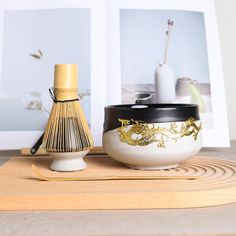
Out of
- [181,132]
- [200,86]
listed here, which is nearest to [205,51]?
[200,86]

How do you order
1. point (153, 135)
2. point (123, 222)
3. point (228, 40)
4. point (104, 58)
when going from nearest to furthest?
point (123, 222) < point (153, 135) < point (104, 58) < point (228, 40)

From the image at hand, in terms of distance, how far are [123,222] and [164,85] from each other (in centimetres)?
39

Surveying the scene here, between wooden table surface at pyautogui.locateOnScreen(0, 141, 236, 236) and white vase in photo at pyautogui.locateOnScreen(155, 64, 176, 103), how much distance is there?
32cm

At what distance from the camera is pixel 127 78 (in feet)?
2.12

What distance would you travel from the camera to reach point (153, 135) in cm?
42

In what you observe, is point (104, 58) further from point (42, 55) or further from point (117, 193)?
point (117, 193)

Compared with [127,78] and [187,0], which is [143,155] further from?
[187,0]

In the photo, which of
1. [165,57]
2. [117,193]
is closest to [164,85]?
[165,57]

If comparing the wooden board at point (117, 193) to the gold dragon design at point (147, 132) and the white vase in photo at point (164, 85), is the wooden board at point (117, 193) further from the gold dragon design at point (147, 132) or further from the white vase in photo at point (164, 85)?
the white vase in photo at point (164, 85)

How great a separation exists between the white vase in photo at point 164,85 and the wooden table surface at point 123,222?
325 millimetres

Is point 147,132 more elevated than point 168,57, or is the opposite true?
point 168,57

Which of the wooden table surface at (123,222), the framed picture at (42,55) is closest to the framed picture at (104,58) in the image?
the framed picture at (42,55)

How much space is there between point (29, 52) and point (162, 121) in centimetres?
35

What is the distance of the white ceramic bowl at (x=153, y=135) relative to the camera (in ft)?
1.38
